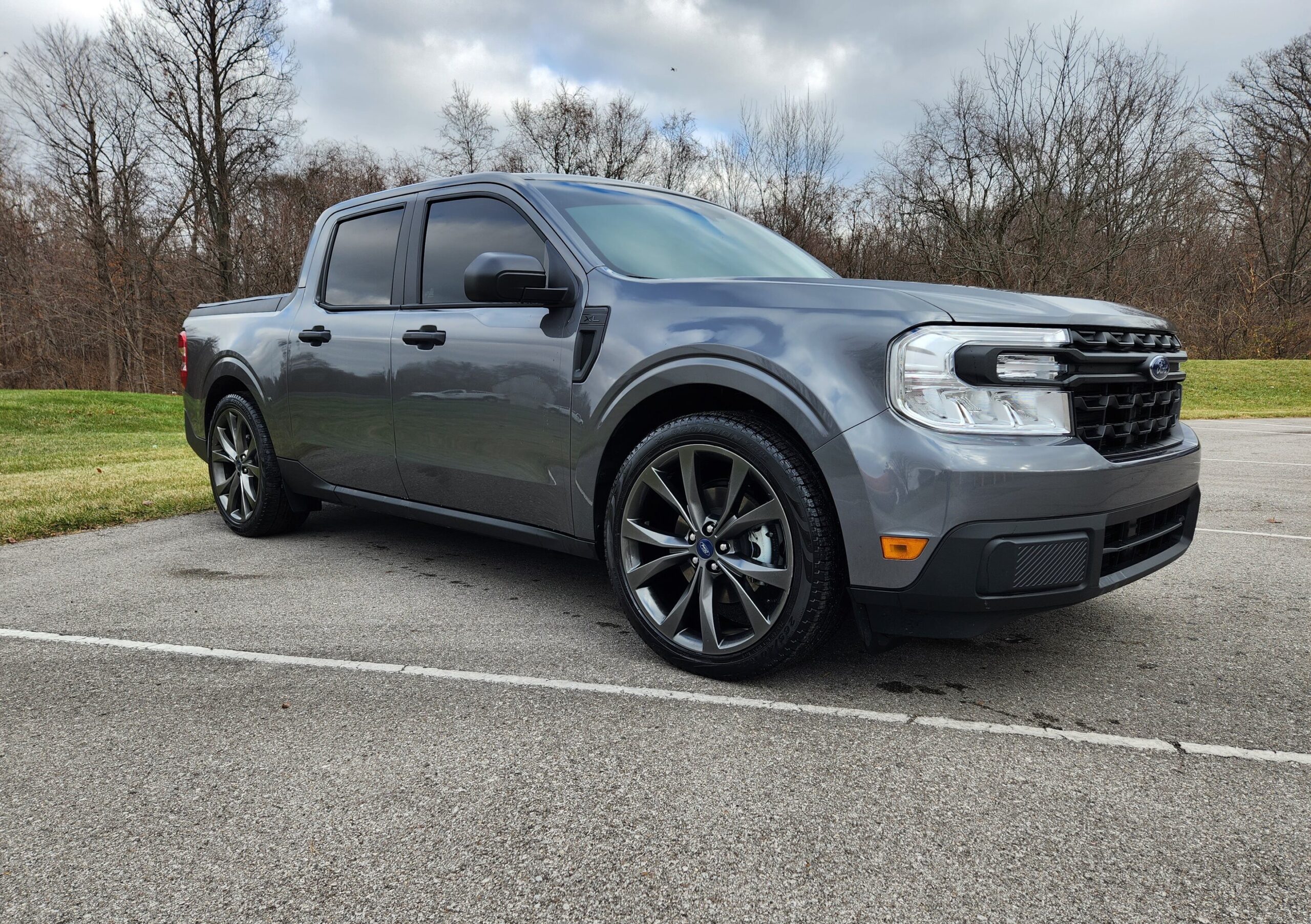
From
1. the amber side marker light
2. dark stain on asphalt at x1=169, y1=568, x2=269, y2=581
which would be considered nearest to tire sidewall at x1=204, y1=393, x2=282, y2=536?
dark stain on asphalt at x1=169, y1=568, x2=269, y2=581

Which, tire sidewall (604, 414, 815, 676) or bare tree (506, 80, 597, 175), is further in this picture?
bare tree (506, 80, 597, 175)

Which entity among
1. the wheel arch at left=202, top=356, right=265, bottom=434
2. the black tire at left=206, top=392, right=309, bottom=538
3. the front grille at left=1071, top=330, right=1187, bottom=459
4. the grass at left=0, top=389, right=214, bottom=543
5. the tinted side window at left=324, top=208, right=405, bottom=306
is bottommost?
the grass at left=0, top=389, right=214, bottom=543

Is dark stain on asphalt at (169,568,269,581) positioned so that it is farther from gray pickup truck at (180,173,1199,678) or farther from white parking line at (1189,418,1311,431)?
white parking line at (1189,418,1311,431)

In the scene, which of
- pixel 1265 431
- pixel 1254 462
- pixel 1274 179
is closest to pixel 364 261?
pixel 1254 462

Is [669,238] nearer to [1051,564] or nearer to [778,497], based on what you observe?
[778,497]

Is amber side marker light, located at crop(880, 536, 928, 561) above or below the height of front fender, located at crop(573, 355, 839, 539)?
below

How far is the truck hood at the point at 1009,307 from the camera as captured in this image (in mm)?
2689

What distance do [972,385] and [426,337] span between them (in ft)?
7.98

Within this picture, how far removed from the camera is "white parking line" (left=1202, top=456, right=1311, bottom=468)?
9570 mm

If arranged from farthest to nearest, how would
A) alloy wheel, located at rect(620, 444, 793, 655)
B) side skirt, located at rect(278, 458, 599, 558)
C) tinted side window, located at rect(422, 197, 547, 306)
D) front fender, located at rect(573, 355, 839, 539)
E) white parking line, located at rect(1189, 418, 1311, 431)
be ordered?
white parking line, located at rect(1189, 418, 1311, 431) → tinted side window, located at rect(422, 197, 547, 306) → side skirt, located at rect(278, 458, 599, 558) → alloy wheel, located at rect(620, 444, 793, 655) → front fender, located at rect(573, 355, 839, 539)

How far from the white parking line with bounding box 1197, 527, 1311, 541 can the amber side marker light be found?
406 centimetres

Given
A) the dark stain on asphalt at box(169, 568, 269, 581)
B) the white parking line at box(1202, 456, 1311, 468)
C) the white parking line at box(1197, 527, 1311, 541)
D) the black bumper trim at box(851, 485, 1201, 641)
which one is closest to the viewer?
the black bumper trim at box(851, 485, 1201, 641)

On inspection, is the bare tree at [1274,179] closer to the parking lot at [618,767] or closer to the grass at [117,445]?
the grass at [117,445]

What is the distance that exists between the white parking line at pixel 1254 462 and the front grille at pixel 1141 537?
7587mm
